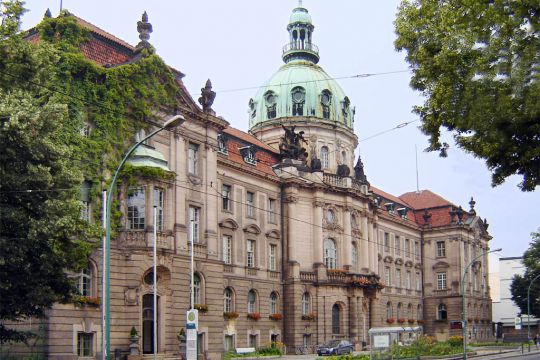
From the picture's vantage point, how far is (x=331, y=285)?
209 ft

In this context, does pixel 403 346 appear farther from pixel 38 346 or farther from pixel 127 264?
pixel 38 346

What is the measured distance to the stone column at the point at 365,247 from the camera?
68.9m

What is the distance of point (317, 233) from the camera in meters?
63.8

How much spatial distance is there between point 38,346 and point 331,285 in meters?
32.2

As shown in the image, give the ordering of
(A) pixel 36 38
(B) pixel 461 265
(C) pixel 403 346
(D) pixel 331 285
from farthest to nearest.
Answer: (B) pixel 461 265 → (D) pixel 331 285 → (C) pixel 403 346 → (A) pixel 36 38

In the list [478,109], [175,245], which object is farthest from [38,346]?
[478,109]

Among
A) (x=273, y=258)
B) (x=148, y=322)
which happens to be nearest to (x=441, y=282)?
(x=273, y=258)

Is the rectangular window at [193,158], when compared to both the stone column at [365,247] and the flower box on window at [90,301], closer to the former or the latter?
the flower box on window at [90,301]

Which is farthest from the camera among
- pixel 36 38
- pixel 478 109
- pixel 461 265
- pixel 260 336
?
pixel 461 265

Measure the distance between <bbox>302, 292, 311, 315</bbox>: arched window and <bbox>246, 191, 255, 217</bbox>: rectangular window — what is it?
8527 mm

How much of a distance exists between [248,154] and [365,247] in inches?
631

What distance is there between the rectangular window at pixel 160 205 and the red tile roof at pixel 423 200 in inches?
2297

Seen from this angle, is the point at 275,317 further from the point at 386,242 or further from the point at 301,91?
the point at 386,242

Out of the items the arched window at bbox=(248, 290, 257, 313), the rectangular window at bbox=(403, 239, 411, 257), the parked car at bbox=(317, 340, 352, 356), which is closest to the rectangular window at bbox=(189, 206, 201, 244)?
the arched window at bbox=(248, 290, 257, 313)
